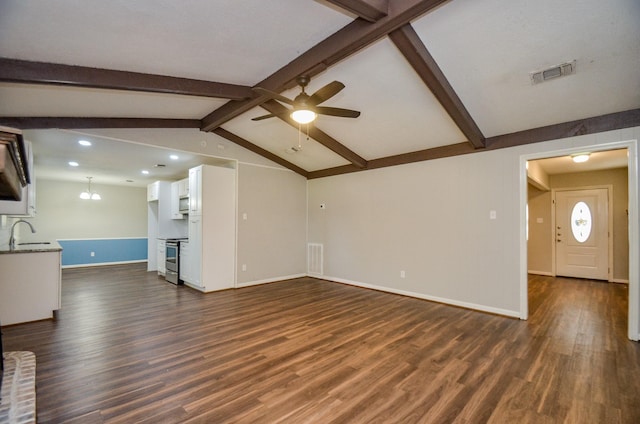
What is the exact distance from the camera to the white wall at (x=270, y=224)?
231 inches

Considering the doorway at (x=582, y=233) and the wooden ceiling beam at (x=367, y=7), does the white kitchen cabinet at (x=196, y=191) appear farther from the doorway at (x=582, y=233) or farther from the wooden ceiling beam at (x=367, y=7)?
the doorway at (x=582, y=233)

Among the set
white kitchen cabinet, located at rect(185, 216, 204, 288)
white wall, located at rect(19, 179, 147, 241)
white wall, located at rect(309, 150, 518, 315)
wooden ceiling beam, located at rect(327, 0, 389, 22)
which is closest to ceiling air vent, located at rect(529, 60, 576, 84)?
white wall, located at rect(309, 150, 518, 315)

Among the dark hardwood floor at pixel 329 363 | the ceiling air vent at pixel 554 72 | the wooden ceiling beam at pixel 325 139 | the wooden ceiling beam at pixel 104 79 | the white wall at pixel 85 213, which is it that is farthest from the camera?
the white wall at pixel 85 213

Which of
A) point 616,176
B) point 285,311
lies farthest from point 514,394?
point 616,176

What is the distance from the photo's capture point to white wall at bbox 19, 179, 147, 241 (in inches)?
306

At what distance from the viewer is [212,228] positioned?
5.40 metres

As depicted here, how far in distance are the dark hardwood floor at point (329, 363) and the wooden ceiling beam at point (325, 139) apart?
8.79 feet

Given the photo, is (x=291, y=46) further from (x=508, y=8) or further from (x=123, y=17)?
(x=508, y=8)

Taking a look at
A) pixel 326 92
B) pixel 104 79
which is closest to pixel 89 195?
pixel 104 79

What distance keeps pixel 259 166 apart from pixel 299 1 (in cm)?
408

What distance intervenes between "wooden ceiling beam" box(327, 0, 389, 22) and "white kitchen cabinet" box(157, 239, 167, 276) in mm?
6243

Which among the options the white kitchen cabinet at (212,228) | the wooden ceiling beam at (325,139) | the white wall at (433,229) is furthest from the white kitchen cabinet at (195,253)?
the white wall at (433,229)

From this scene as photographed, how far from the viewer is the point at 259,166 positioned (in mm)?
6129

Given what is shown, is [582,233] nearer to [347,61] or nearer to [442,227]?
[442,227]
